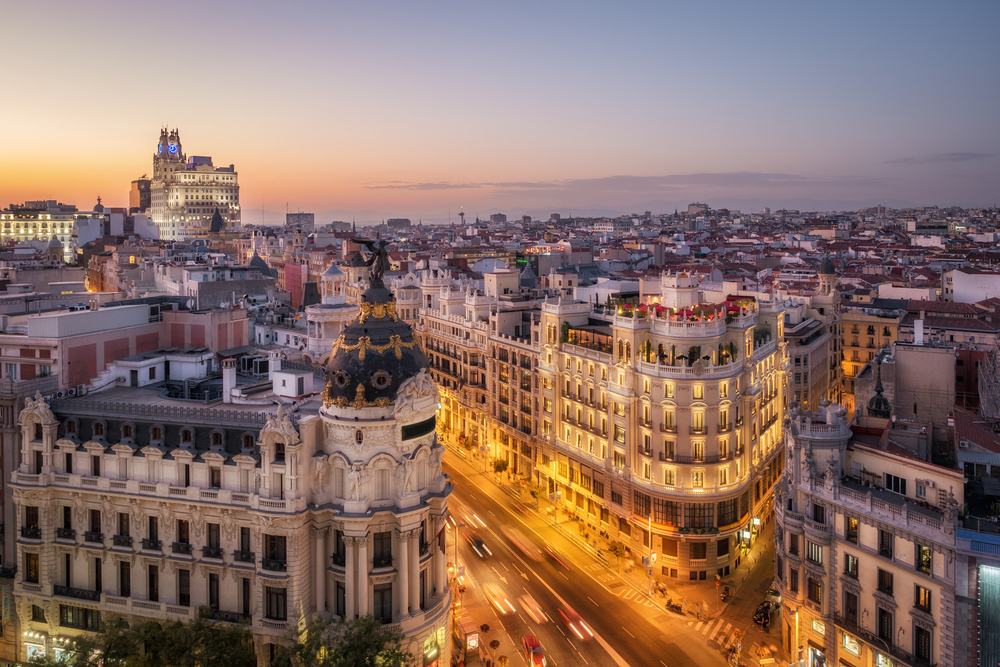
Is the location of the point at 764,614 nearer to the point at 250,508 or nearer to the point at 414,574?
the point at 414,574

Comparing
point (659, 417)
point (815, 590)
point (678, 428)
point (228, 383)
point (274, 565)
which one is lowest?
point (815, 590)

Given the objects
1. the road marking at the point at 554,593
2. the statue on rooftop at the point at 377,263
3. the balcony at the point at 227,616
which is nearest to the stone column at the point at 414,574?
the balcony at the point at 227,616

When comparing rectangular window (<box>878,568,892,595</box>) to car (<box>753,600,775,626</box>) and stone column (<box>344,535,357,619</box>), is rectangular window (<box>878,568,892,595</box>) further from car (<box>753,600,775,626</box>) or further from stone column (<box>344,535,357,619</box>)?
stone column (<box>344,535,357,619</box>)

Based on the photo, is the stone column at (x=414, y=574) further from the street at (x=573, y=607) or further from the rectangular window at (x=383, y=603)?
the street at (x=573, y=607)

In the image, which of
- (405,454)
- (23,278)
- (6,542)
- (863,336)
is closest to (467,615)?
(405,454)

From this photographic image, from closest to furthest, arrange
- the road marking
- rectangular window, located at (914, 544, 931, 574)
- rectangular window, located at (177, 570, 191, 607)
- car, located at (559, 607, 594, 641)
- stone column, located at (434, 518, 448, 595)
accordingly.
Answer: rectangular window, located at (914, 544, 931, 574)
rectangular window, located at (177, 570, 191, 607)
stone column, located at (434, 518, 448, 595)
the road marking
car, located at (559, 607, 594, 641)

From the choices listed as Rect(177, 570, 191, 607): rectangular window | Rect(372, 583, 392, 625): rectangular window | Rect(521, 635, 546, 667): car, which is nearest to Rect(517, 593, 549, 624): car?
Rect(521, 635, 546, 667): car

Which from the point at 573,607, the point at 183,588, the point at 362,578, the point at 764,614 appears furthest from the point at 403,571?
the point at 764,614

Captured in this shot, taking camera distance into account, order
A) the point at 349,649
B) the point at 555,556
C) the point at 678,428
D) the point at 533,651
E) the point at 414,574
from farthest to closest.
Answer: the point at 555,556 → the point at 678,428 → the point at 533,651 → the point at 414,574 → the point at 349,649
